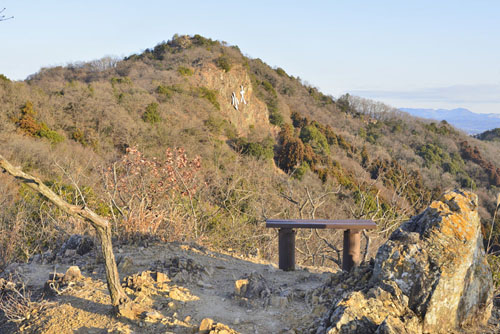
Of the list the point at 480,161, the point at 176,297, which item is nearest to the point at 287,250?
the point at 176,297

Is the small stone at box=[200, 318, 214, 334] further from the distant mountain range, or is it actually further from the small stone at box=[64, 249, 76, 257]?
the distant mountain range

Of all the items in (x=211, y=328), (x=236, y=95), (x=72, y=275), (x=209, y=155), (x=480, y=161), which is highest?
Answer: (x=236, y=95)

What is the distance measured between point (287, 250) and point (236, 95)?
24.4 m

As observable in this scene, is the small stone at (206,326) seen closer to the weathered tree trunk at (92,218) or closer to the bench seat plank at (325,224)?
the weathered tree trunk at (92,218)

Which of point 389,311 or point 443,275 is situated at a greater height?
point 443,275

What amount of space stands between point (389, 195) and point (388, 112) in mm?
24180

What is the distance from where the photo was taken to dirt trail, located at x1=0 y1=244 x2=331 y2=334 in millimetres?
3457

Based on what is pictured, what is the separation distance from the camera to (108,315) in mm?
3568

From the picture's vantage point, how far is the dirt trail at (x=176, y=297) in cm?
346

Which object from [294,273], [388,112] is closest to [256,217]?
[294,273]

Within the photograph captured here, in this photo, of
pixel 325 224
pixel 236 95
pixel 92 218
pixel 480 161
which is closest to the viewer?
pixel 92 218

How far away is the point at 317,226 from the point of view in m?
5.25

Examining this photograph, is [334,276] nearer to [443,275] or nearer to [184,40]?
[443,275]

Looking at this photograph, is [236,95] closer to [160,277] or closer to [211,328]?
[160,277]
